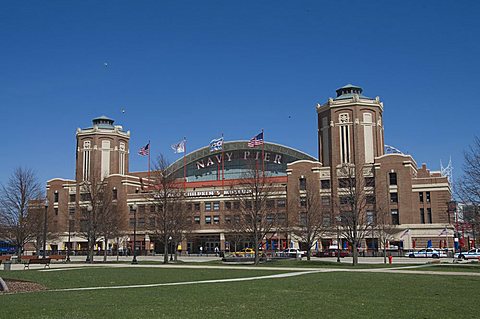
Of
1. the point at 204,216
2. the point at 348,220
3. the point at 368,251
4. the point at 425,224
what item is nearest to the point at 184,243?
the point at 204,216

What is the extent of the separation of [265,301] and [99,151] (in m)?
99.5

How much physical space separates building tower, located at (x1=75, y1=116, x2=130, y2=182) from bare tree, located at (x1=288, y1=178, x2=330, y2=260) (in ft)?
138

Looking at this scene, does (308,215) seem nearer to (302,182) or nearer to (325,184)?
(325,184)

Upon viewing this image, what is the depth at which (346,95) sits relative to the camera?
95375mm

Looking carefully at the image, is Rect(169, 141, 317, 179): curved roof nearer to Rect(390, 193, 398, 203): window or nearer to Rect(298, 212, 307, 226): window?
Rect(390, 193, 398, 203): window

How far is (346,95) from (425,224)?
2647 cm

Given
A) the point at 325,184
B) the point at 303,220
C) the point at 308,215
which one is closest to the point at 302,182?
the point at 325,184

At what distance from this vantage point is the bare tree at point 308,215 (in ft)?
200

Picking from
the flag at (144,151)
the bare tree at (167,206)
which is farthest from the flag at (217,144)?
the bare tree at (167,206)

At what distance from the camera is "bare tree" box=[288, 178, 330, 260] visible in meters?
61.0

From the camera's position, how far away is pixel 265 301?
17.4m

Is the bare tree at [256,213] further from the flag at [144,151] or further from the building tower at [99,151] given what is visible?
the building tower at [99,151]

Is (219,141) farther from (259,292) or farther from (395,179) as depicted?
(259,292)

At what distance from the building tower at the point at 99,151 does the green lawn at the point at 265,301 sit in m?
92.5
